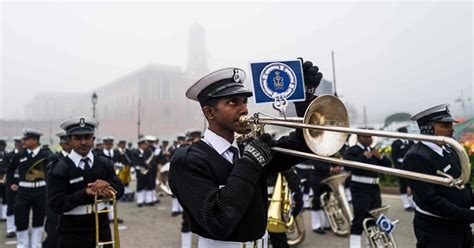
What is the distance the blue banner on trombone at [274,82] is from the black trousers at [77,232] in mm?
2855

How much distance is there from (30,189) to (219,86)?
6.41 metres

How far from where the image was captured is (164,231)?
838 centimetres

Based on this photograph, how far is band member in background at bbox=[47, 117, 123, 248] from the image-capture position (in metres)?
3.87

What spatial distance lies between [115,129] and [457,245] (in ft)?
266

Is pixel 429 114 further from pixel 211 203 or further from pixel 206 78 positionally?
pixel 211 203

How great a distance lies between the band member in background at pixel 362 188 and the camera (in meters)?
5.90

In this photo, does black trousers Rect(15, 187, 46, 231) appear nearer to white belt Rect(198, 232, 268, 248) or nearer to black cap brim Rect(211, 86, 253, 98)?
white belt Rect(198, 232, 268, 248)

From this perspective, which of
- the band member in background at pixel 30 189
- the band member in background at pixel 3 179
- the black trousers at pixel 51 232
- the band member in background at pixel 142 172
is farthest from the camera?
the band member in background at pixel 142 172

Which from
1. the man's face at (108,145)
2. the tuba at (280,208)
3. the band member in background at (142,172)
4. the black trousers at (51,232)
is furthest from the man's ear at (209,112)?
the man's face at (108,145)

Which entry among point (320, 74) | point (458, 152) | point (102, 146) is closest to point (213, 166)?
point (320, 74)

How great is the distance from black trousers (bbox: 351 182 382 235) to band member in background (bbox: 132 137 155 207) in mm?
8056

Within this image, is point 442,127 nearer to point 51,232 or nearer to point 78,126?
point 78,126

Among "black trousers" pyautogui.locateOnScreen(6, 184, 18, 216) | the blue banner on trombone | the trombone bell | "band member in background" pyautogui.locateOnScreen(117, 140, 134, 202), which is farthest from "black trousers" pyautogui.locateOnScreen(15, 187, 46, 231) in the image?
the trombone bell

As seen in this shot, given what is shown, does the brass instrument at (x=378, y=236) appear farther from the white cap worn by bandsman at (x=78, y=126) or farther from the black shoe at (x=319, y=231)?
the white cap worn by bandsman at (x=78, y=126)
